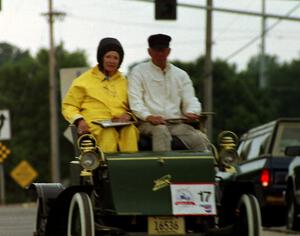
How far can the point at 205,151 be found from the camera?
11.3 m

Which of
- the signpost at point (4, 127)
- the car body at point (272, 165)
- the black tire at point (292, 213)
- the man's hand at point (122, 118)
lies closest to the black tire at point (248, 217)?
the man's hand at point (122, 118)

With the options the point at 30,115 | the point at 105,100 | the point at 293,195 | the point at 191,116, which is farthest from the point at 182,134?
the point at 30,115

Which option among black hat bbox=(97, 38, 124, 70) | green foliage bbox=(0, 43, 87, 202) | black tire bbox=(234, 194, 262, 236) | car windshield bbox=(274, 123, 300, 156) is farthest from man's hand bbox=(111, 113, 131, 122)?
green foliage bbox=(0, 43, 87, 202)

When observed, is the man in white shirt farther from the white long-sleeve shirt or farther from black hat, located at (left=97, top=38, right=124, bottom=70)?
black hat, located at (left=97, top=38, right=124, bottom=70)

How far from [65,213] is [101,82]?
4.19ft

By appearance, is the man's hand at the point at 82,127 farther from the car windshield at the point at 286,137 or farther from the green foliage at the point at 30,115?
the green foliage at the point at 30,115

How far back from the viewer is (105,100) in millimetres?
11516

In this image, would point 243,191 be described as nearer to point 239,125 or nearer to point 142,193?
point 142,193

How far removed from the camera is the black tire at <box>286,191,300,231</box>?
19047 mm

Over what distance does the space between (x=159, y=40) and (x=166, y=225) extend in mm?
1920

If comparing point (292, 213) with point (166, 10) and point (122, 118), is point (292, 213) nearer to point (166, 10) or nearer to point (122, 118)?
→ point (122, 118)

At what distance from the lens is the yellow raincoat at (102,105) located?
11344 mm

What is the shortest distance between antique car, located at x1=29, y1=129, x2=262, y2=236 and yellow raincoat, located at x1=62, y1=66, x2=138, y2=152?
1.19 ft

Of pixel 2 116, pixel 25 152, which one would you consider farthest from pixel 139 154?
pixel 25 152
